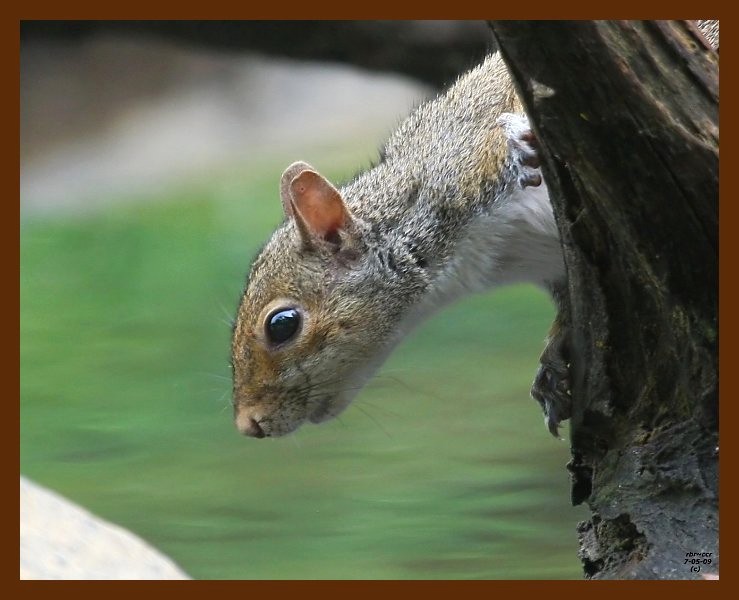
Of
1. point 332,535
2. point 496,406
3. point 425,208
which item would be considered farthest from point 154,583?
point 496,406

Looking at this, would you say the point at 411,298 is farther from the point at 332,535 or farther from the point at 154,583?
the point at 332,535

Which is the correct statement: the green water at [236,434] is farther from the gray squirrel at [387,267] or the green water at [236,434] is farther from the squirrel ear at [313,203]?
the squirrel ear at [313,203]

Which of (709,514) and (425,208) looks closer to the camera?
(709,514)

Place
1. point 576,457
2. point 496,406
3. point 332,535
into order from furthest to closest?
point 496,406 → point 332,535 → point 576,457

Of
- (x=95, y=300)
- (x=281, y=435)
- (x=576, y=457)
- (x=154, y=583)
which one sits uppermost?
(x=95, y=300)

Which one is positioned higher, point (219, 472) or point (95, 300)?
point (95, 300)

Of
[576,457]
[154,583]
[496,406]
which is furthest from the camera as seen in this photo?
[496,406]
